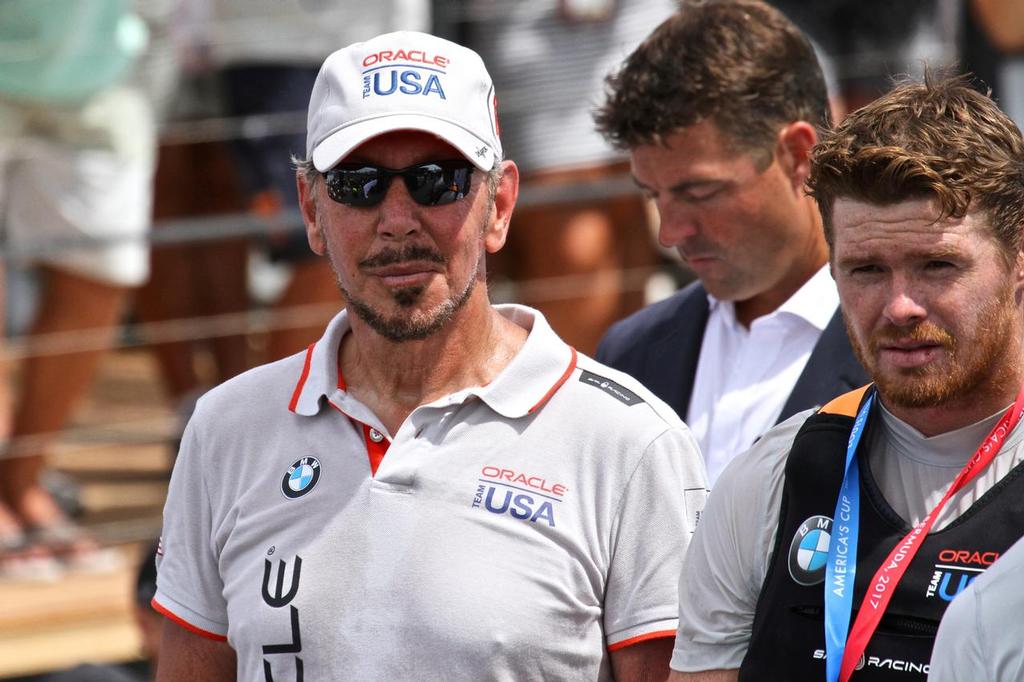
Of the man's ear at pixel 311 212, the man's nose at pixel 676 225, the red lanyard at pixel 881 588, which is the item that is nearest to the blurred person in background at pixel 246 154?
the man's nose at pixel 676 225

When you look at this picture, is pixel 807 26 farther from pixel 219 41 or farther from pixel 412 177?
pixel 412 177

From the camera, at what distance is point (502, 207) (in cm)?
308

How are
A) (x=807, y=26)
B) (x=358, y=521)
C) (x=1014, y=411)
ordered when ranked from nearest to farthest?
(x=1014, y=411) → (x=358, y=521) → (x=807, y=26)

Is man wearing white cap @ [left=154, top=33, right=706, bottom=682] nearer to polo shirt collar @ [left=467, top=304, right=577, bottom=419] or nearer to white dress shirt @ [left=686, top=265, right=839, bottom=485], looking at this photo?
polo shirt collar @ [left=467, top=304, right=577, bottom=419]

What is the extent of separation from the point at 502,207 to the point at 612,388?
42 centimetres

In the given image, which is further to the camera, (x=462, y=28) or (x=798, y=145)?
(x=462, y=28)

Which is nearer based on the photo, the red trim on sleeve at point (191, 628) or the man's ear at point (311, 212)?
the red trim on sleeve at point (191, 628)

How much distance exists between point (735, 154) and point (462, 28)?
246 cm

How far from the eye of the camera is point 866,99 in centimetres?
664

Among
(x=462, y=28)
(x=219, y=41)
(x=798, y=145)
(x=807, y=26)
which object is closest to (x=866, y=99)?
(x=807, y=26)

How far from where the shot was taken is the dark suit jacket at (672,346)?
11.3 ft

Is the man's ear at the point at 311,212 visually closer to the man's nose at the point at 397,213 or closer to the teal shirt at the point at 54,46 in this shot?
the man's nose at the point at 397,213

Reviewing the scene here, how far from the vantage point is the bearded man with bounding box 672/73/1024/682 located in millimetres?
2336

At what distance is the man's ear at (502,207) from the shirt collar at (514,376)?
0.14 meters
